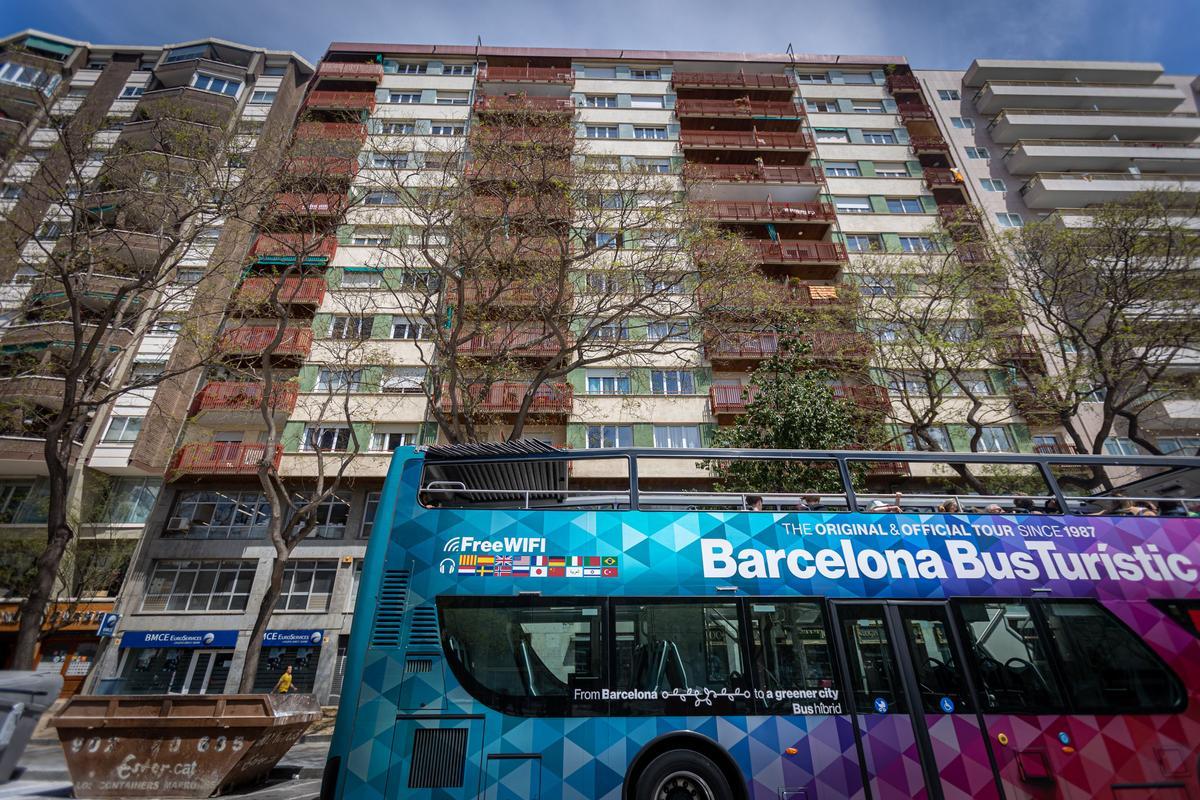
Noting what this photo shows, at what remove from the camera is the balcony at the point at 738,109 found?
31719mm

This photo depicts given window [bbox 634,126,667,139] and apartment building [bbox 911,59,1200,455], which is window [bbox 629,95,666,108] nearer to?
window [bbox 634,126,667,139]

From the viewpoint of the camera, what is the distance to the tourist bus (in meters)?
5.19

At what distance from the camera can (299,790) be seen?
8148 millimetres

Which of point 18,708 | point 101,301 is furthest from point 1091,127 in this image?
point 101,301

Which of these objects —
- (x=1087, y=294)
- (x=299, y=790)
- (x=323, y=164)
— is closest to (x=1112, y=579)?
(x=299, y=790)

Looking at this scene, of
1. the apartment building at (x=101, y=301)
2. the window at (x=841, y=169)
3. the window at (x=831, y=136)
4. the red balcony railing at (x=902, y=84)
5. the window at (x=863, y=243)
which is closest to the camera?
the apartment building at (x=101, y=301)

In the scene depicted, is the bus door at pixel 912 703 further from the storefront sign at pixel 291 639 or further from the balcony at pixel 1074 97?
the balcony at pixel 1074 97

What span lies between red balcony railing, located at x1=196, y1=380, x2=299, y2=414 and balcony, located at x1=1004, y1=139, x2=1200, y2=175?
4090cm

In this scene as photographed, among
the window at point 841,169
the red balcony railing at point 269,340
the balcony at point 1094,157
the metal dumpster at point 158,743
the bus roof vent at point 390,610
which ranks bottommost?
the metal dumpster at point 158,743

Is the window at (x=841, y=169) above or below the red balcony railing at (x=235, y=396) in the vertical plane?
above

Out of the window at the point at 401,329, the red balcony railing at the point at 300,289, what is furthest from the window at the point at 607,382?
the red balcony railing at the point at 300,289

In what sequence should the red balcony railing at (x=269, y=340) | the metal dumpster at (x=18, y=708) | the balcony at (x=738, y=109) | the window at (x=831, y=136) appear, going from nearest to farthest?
the metal dumpster at (x=18, y=708) < the red balcony railing at (x=269, y=340) < the balcony at (x=738, y=109) < the window at (x=831, y=136)

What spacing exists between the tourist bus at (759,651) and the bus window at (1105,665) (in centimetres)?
2

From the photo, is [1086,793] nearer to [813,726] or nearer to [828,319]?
[813,726]
